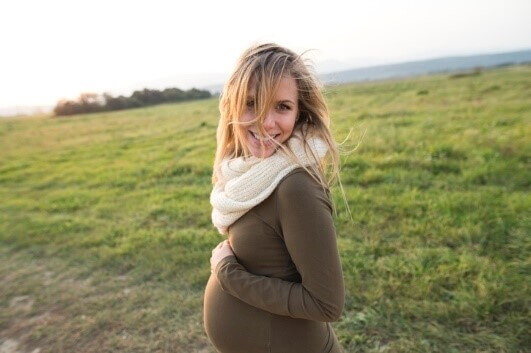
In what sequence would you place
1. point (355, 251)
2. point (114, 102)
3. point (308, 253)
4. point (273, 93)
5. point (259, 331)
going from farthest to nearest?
point (114, 102)
point (355, 251)
point (259, 331)
point (273, 93)
point (308, 253)

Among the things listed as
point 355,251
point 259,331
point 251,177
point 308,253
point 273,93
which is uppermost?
point 273,93

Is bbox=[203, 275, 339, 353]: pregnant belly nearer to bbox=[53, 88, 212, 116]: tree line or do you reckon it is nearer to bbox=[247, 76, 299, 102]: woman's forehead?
bbox=[247, 76, 299, 102]: woman's forehead

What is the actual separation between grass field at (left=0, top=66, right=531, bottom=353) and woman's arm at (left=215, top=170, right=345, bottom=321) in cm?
115

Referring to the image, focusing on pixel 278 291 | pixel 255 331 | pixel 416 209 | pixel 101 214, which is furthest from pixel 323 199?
pixel 101 214

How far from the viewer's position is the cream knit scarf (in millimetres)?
1336

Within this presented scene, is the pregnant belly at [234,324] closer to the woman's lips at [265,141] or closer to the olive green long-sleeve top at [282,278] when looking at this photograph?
the olive green long-sleeve top at [282,278]

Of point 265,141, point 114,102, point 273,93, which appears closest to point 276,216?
point 265,141

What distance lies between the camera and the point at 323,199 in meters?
1.26

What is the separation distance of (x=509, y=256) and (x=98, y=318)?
3537mm

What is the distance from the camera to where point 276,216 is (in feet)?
4.33

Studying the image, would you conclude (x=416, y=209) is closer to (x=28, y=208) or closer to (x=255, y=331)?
(x=255, y=331)

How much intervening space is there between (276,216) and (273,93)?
16.0 inches

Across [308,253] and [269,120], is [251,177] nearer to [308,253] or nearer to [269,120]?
[269,120]

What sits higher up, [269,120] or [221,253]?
[269,120]
